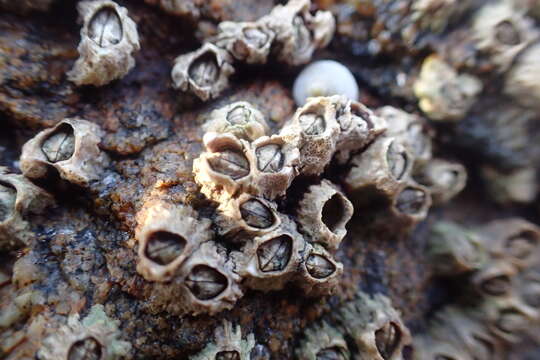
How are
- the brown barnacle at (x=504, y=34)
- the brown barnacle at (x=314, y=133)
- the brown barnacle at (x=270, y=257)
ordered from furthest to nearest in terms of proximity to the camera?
the brown barnacle at (x=504, y=34) < the brown barnacle at (x=314, y=133) < the brown barnacle at (x=270, y=257)

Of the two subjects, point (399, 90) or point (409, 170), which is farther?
point (399, 90)

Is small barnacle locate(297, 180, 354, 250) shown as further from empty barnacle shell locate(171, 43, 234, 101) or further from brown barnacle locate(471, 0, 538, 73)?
brown barnacle locate(471, 0, 538, 73)

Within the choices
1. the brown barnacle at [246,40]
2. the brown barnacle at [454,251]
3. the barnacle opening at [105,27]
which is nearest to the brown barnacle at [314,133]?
the brown barnacle at [246,40]

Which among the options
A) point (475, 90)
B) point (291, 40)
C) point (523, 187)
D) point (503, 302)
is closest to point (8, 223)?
point (291, 40)

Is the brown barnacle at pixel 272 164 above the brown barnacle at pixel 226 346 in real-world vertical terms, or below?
above

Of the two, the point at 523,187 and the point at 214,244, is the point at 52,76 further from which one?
the point at 523,187

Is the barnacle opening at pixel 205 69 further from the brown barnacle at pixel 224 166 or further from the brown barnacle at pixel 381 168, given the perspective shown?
the brown barnacle at pixel 381 168

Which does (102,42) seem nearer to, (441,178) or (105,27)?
(105,27)
